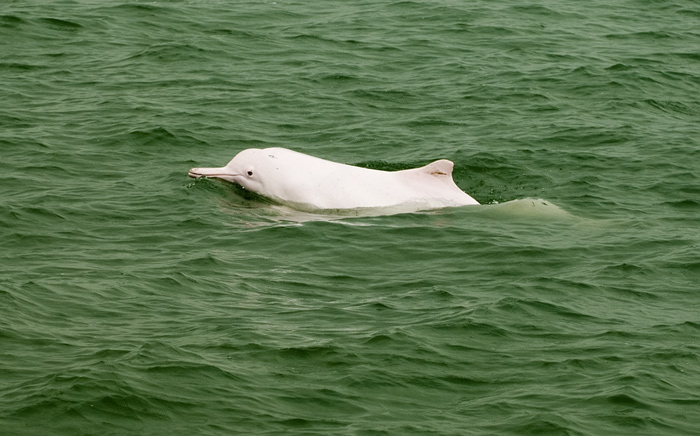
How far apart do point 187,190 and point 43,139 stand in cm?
352

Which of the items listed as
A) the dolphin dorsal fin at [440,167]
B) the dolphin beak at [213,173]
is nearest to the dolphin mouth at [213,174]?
the dolphin beak at [213,173]

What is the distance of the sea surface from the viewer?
11656 millimetres

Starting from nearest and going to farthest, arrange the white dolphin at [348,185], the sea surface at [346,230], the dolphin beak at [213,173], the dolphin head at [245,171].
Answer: the sea surface at [346,230]
the white dolphin at [348,185]
the dolphin head at [245,171]
the dolphin beak at [213,173]

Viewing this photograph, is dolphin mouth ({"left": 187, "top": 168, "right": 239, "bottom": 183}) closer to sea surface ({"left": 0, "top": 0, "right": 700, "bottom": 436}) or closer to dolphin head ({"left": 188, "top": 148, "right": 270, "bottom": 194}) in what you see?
dolphin head ({"left": 188, "top": 148, "right": 270, "bottom": 194})

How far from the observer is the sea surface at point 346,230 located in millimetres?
11656

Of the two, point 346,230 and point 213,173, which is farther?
point 213,173

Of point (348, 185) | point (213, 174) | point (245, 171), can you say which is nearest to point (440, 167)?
point (348, 185)

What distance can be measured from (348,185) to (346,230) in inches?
44.4

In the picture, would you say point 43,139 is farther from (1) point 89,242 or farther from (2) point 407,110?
(2) point 407,110

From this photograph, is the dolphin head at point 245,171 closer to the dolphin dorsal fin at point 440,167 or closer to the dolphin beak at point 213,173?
the dolphin beak at point 213,173

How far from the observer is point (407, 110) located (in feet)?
74.8

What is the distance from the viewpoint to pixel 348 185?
57.2ft

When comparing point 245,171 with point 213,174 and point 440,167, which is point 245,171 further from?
point 440,167

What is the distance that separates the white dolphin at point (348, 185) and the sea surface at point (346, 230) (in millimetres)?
295
